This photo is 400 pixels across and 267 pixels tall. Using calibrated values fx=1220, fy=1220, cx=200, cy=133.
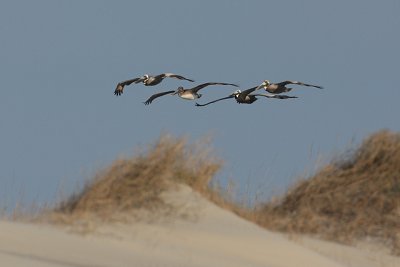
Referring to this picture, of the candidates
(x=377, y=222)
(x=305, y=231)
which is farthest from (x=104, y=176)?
(x=377, y=222)

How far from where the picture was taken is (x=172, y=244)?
1212 centimetres

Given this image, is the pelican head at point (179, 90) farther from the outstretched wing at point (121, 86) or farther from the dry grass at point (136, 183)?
the dry grass at point (136, 183)

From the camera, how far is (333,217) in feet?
53.6

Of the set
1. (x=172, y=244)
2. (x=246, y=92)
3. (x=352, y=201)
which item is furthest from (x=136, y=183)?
(x=246, y=92)

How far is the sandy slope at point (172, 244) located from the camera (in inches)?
428

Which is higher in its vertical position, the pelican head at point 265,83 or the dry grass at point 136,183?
the pelican head at point 265,83

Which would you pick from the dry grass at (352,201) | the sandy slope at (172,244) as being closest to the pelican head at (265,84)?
the dry grass at (352,201)

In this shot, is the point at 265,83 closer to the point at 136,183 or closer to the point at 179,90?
the point at 179,90

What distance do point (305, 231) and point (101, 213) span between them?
4111 millimetres

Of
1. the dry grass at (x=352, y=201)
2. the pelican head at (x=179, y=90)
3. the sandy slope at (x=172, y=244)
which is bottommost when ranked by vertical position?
the sandy slope at (x=172, y=244)

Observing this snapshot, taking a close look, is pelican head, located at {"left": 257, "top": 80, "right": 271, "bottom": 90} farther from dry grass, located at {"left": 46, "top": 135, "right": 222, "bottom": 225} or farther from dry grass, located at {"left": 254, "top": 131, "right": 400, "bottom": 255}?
dry grass, located at {"left": 46, "top": 135, "right": 222, "bottom": 225}

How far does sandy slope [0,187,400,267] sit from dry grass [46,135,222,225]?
224mm

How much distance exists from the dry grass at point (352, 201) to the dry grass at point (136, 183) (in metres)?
1.89

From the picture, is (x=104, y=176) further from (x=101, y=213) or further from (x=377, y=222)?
(x=377, y=222)
